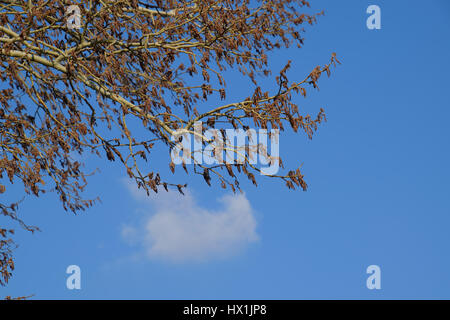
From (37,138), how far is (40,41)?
169cm

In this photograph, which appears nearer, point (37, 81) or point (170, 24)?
point (170, 24)

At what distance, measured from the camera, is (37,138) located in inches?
340

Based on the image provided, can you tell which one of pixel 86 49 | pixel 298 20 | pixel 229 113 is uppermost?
pixel 298 20

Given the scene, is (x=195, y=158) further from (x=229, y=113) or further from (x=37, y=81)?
(x=37, y=81)
